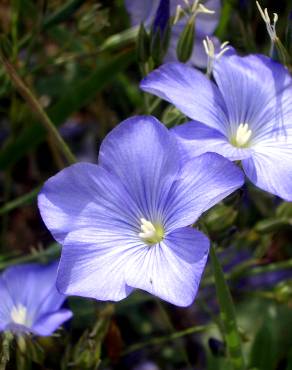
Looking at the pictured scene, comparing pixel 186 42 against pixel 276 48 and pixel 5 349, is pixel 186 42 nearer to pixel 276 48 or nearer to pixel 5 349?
pixel 276 48

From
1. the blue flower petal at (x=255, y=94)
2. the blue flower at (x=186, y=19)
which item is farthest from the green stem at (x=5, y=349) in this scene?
the blue flower at (x=186, y=19)

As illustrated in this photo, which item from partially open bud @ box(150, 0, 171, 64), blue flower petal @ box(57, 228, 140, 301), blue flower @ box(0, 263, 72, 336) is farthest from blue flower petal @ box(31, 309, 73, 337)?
partially open bud @ box(150, 0, 171, 64)

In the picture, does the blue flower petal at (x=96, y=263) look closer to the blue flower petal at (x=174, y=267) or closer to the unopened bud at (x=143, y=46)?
the blue flower petal at (x=174, y=267)

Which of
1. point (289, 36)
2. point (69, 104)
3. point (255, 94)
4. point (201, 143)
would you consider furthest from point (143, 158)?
point (69, 104)

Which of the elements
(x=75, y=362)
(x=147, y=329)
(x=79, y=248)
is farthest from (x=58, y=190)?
(x=147, y=329)

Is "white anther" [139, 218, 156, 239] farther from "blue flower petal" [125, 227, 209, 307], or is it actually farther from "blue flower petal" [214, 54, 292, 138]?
"blue flower petal" [214, 54, 292, 138]
